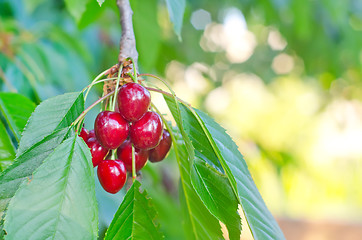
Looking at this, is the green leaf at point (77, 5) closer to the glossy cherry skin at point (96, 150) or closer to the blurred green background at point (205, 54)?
the blurred green background at point (205, 54)

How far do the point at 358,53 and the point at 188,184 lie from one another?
5.76ft

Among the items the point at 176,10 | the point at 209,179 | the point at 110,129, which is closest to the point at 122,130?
the point at 110,129

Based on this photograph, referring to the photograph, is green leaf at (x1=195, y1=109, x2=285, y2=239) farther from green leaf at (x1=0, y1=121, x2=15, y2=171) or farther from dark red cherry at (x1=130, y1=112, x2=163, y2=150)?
green leaf at (x1=0, y1=121, x2=15, y2=171)

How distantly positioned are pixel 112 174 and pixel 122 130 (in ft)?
0.18

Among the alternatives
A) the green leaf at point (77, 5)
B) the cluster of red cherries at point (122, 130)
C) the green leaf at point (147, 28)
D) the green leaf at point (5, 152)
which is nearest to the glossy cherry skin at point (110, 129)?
the cluster of red cherries at point (122, 130)

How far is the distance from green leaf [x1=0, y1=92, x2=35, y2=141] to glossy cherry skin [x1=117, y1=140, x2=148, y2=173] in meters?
0.14

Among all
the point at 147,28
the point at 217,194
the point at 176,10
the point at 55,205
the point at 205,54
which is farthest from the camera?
the point at 205,54

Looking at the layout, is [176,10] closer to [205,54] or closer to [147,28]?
[147,28]

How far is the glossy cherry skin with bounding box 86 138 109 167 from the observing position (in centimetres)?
54

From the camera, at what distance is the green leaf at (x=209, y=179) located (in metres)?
0.50

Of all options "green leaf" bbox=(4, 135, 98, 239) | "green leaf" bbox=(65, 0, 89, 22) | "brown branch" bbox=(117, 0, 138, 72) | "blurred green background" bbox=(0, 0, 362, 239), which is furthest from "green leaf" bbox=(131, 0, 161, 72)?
"green leaf" bbox=(4, 135, 98, 239)

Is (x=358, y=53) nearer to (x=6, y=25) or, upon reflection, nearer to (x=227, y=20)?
(x=227, y=20)

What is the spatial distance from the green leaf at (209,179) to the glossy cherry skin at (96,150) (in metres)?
0.10

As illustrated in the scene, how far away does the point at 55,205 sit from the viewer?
41 centimetres
